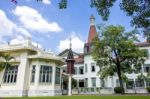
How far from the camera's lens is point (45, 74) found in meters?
25.6

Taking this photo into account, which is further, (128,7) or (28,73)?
(28,73)

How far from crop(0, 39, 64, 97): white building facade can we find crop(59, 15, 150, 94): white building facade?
32.0ft

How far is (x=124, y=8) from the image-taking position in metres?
8.23

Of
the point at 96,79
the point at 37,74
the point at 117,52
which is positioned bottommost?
the point at 96,79

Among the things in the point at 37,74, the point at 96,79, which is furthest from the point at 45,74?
the point at 96,79

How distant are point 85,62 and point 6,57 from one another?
68.5 feet

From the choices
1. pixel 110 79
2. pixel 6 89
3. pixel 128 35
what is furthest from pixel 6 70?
pixel 110 79

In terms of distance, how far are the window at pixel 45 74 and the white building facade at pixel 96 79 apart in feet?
31.2

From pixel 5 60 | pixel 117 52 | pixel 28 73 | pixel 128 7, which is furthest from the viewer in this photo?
pixel 117 52

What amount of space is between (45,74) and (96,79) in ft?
53.5

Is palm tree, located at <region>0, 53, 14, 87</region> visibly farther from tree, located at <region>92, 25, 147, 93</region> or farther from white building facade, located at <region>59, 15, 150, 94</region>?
white building facade, located at <region>59, 15, 150, 94</region>

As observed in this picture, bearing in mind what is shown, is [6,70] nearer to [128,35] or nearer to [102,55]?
[102,55]

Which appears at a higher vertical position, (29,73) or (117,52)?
(117,52)

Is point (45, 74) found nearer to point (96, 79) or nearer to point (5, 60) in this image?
point (5, 60)
